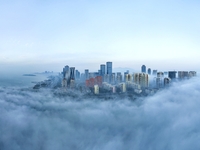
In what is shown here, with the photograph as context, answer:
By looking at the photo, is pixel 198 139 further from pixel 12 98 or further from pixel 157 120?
pixel 12 98

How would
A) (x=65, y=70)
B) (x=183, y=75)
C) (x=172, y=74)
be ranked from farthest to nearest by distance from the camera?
(x=65, y=70) → (x=172, y=74) → (x=183, y=75)

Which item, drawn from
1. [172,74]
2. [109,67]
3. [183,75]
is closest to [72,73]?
[109,67]

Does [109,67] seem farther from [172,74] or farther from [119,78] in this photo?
[172,74]

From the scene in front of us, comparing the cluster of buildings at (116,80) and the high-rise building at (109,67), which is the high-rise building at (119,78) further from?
the high-rise building at (109,67)

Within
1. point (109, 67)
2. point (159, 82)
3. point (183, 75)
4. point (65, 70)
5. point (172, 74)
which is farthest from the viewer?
point (109, 67)

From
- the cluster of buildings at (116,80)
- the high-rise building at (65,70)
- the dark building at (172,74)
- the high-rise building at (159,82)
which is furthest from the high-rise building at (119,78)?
the high-rise building at (65,70)

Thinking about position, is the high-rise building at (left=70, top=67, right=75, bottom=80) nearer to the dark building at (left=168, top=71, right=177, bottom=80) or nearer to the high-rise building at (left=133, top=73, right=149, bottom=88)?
the high-rise building at (left=133, top=73, right=149, bottom=88)

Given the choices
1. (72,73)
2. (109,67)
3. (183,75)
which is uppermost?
(109,67)

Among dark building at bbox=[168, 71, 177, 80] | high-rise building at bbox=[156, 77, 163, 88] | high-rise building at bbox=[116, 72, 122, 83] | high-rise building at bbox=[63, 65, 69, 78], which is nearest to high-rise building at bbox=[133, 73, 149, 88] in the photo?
high-rise building at bbox=[156, 77, 163, 88]

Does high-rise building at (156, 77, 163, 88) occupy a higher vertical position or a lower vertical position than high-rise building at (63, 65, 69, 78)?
lower

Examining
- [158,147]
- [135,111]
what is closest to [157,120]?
[135,111]
